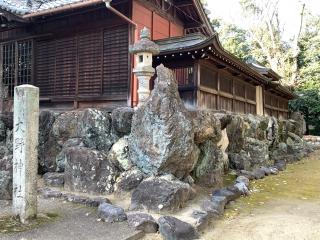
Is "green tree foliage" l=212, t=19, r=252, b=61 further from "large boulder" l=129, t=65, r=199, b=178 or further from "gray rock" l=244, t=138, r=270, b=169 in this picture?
"large boulder" l=129, t=65, r=199, b=178

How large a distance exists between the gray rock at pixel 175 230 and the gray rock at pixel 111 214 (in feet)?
2.90

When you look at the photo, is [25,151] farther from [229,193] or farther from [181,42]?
[181,42]

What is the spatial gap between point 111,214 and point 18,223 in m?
1.81

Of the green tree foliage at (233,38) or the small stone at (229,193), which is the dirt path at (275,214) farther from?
the green tree foliage at (233,38)

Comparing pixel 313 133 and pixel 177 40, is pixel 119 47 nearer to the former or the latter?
pixel 177 40

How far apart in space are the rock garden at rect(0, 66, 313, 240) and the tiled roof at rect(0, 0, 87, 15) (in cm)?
381

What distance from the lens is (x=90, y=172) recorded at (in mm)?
9328

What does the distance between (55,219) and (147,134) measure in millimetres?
2844

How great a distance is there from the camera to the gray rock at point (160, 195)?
7551mm

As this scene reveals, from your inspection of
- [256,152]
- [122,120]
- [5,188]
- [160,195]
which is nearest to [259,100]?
[256,152]

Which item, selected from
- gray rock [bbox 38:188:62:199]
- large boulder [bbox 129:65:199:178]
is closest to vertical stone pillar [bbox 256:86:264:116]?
large boulder [bbox 129:65:199:178]

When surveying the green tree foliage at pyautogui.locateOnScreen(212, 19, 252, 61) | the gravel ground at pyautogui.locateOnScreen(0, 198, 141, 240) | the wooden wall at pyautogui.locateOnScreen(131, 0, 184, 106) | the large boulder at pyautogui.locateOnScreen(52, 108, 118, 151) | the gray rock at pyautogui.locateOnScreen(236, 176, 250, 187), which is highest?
the green tree foliage at pyautogui.locateOnScreen(212, 19, 252, 61)

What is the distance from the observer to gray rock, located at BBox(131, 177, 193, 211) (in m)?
7.55

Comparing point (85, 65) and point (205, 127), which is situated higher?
point (85, 65)
